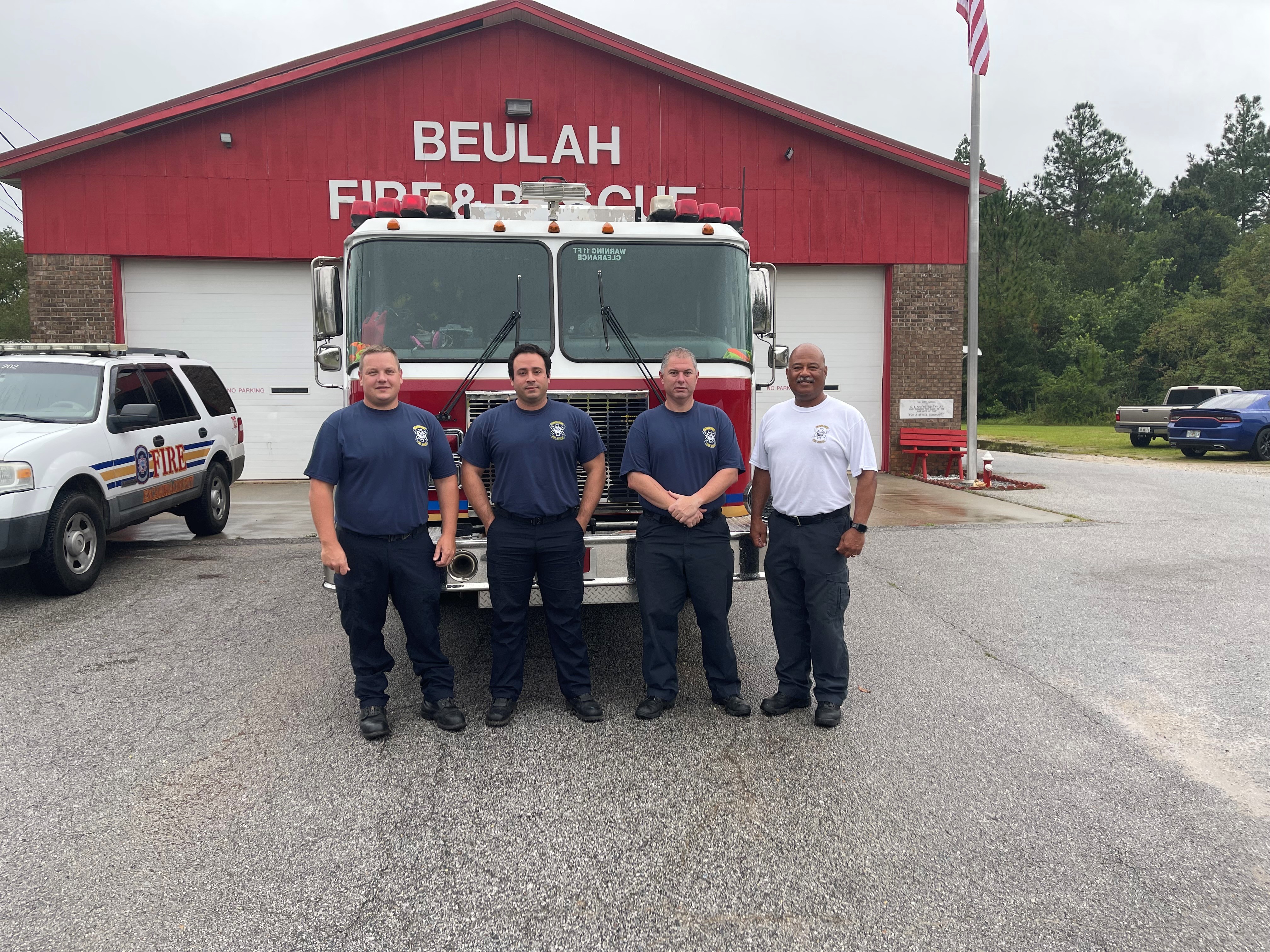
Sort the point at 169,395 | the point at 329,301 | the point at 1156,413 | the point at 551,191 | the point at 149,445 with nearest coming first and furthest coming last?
the point at 329,301
the point at 551,191
the point at 149,445
the point at 169,395
the point at 1156,413

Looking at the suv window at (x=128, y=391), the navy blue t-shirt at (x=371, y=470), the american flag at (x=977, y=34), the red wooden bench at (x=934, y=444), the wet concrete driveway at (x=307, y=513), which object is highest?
the american flag at (x=977, y=34)

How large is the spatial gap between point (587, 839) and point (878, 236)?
14.0m

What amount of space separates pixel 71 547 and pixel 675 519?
5.31 meters

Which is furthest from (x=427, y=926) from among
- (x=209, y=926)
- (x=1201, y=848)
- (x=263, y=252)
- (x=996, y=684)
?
(x=263, y=252)

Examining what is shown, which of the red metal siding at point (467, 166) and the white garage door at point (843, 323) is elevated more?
the red metal siding at point (467, 166)

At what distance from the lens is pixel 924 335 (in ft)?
51.9

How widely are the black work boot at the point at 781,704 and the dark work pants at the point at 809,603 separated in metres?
0.02

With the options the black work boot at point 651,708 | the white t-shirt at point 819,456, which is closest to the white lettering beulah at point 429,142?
the white t-shirt at point 819,456

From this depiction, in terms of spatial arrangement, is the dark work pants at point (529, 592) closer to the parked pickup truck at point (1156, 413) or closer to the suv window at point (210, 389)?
the suv window at point (210, 389)

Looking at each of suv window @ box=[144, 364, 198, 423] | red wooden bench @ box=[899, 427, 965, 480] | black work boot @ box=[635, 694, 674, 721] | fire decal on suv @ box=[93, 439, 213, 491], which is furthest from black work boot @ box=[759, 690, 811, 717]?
red wooden bench @ box=[899, 427, 965, 480]

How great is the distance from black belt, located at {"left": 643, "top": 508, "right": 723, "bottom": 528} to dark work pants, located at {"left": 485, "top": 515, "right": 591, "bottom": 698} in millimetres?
379

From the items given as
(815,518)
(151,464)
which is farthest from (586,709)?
(151,464)

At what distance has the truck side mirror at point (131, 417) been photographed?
25.2 feet

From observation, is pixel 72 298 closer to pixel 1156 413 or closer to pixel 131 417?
pixel 131 417
